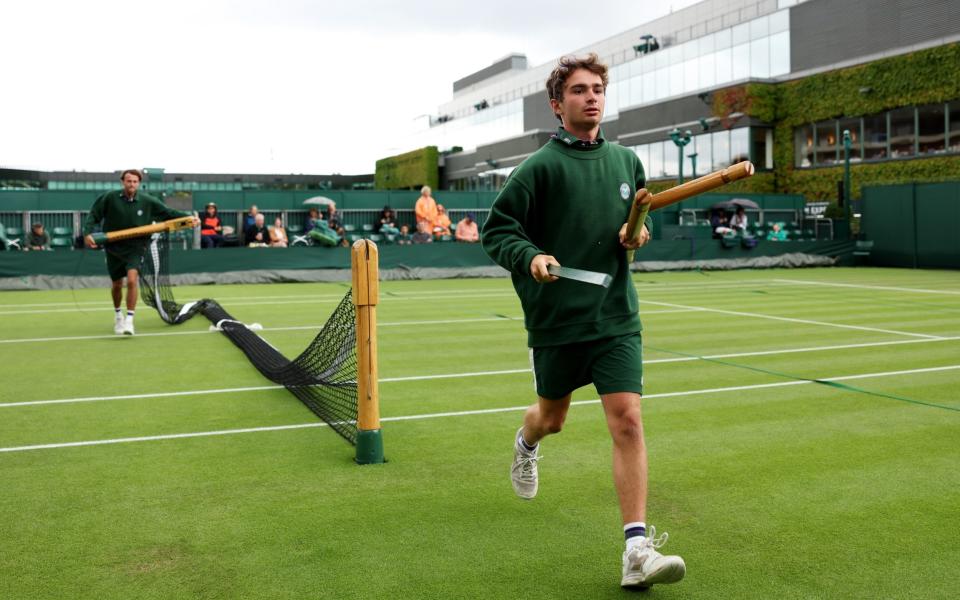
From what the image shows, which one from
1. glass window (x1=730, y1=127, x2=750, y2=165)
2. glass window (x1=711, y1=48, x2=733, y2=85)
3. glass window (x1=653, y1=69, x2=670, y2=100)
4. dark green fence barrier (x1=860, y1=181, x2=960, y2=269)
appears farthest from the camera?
glass window (x1=653, y1=69, x2=670, y2=100)

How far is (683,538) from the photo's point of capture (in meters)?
4.46

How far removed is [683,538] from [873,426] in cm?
298

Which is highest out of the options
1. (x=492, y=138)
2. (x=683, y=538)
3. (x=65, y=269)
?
(x=492, y=138)

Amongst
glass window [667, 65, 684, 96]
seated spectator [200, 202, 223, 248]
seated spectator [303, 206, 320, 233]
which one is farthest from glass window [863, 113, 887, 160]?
seated spectator [200, 202, 223, 248]

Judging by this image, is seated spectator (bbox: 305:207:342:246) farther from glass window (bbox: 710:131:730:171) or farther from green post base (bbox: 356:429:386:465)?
glass window (bbox: 710:131:730:171)

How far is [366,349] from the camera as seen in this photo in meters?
5.81

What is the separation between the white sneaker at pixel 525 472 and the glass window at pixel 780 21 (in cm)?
4780

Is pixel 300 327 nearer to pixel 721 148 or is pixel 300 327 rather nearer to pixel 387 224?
pixel 387 224

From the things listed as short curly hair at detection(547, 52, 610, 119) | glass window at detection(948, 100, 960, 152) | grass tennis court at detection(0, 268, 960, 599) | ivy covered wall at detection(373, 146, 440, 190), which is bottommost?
grass tennis court at detection(0, 268, 960, 599)

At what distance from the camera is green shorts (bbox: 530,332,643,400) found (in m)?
→ 4.09

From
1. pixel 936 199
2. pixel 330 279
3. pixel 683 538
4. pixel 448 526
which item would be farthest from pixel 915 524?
pixel 936 199

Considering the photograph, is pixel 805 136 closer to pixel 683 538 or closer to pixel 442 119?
pixel 683 538

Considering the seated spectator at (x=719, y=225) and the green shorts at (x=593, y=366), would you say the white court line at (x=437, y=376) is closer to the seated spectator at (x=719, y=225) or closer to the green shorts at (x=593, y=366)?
the green shorts at (x=593, y=366)

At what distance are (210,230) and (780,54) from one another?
3351 centimetres
